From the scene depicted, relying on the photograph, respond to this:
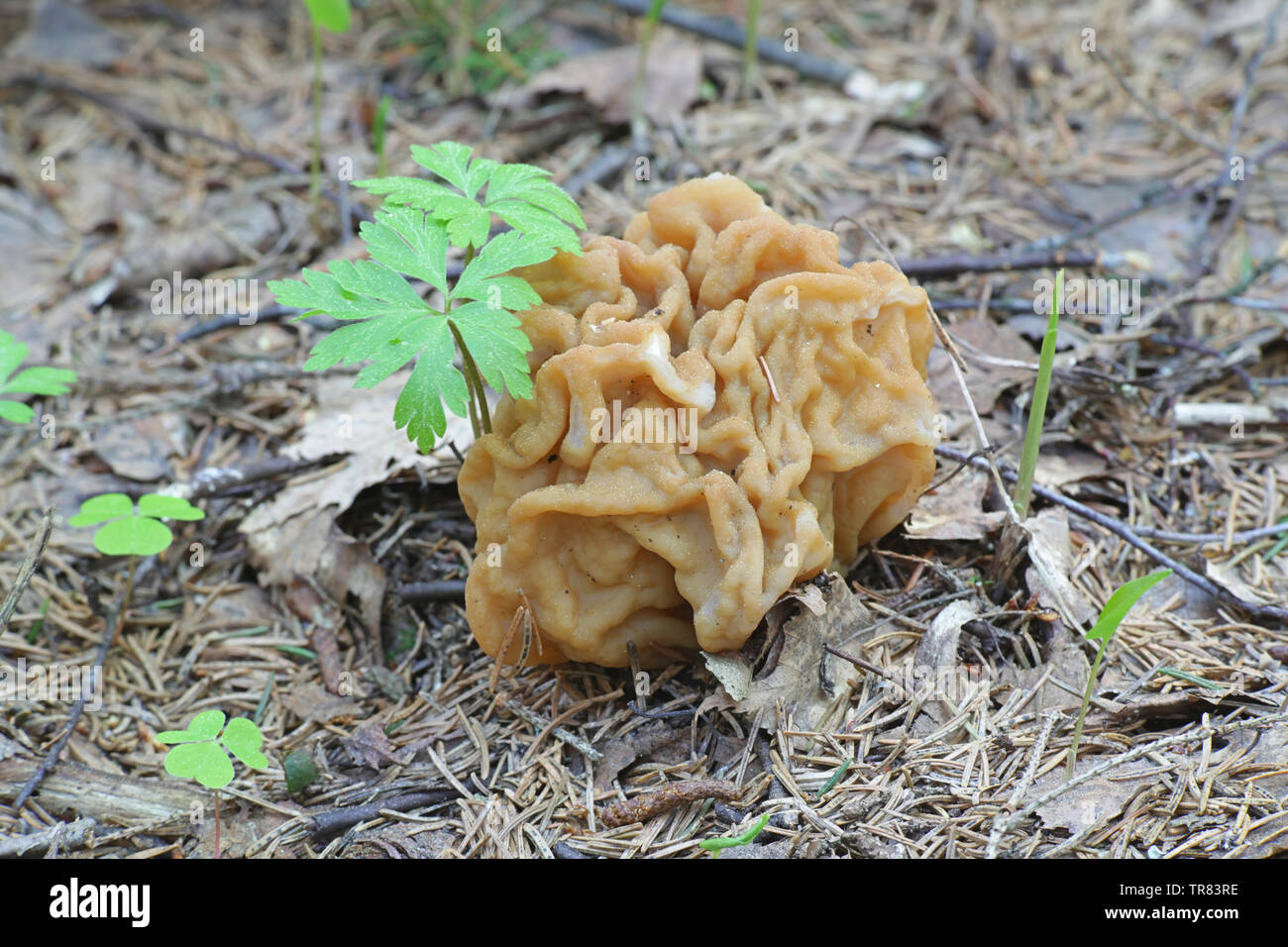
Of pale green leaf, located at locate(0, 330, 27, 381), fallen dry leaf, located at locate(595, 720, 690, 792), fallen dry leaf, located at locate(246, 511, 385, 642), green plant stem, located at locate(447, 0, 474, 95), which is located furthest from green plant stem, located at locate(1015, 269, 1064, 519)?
green plant stem, located at locate(447, 0, 474, 95)

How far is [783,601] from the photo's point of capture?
4367 mm

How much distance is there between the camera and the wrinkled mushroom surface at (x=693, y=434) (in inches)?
161

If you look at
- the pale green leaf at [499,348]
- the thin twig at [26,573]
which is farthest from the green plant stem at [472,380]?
the thin twig at [26,573]

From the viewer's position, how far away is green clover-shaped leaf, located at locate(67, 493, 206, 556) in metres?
4.77

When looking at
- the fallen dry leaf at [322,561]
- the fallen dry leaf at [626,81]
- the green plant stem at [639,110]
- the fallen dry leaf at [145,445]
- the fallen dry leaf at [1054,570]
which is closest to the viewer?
the fallen dry leaf at [1054,570]

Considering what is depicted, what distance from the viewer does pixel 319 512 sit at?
536 centimetres

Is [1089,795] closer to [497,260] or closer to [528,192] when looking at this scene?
[497,260]

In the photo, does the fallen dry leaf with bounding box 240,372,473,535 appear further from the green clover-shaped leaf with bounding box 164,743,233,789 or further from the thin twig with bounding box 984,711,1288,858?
the thin twig with bounding box 984,711,1288,858

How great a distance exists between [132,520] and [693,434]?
2.78 meters

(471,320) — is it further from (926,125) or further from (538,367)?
(926,125)

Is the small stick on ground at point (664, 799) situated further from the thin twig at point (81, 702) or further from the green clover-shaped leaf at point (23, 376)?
the green clover-shaped leaf at point (23, 376)

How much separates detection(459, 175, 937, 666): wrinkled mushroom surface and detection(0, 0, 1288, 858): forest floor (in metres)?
0.39

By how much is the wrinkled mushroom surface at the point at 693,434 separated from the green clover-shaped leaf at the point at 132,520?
149cm

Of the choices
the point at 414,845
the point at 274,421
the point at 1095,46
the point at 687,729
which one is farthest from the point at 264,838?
the point at 1095,46
